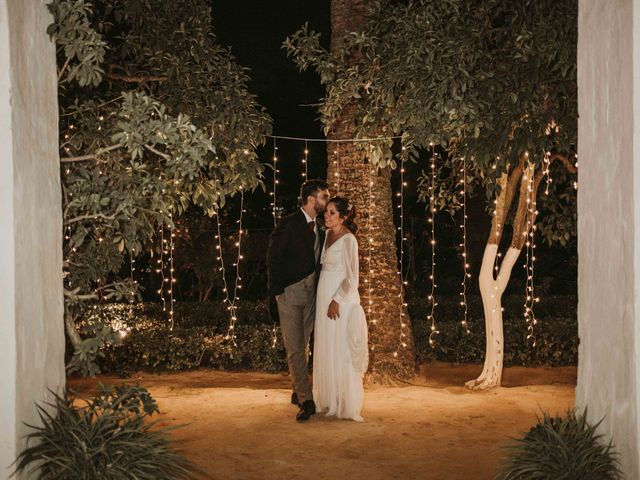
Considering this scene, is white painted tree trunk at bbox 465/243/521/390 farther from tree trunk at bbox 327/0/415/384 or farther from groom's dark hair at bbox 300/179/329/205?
groom's dark hair at bbox 300/179/329/205

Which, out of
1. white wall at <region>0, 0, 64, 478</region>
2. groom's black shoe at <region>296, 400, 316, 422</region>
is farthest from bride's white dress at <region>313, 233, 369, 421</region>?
white wall at <region>0, 0, 64, 478</region>

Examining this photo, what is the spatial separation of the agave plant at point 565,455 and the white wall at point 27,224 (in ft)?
9.12

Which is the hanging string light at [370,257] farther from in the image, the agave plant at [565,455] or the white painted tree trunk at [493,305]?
the agave plant at [565,455]

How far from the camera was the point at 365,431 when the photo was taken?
6539 millimetres

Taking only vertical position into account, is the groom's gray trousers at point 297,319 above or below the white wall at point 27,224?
below

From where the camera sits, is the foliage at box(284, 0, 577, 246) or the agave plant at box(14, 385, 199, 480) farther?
the foliage at box(284, 0, 577, 246)

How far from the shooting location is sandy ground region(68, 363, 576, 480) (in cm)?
556

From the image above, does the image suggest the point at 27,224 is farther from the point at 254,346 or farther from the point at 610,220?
the point at 254,346

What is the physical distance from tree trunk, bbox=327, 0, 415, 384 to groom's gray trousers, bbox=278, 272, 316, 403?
164 centimetres

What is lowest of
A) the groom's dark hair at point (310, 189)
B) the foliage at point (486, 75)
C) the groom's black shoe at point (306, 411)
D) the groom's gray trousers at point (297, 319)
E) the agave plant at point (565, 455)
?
the groom's black shoe at point (306, 411)

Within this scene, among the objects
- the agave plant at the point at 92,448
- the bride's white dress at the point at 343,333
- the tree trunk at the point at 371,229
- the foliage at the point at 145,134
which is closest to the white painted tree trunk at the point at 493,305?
the tree trunk at the point at 371,229

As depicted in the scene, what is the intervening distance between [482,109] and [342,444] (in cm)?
299

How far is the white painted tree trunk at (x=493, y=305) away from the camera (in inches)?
338

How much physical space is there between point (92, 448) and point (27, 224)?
4.14 feet
